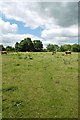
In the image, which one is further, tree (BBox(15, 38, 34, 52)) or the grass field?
tree (BBox(15, 38, 34, 52))

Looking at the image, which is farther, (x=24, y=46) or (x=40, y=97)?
(x=24, y=46)

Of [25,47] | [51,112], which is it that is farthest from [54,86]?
[25,47]

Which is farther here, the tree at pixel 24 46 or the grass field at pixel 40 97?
the tree at pixel 24 46

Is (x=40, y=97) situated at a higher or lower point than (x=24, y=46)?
lower

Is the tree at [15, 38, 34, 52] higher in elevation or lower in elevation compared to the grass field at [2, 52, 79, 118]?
higher

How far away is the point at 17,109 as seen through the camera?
8414 mm

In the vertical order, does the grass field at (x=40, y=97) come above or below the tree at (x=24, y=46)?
below

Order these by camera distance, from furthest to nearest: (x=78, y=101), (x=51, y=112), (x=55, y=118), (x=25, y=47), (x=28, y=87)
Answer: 1. (x=25, y=47)
2. (x=28, y=87)
3. (x=78, y=101)
4. (x=51, y=112)
5. (x=55, y=118)

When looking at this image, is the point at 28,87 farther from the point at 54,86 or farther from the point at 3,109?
the point at 3,109

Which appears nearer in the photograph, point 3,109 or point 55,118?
point 55,118

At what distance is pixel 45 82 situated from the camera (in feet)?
41.1

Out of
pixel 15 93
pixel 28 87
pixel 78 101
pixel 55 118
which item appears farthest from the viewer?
pixel 28 87

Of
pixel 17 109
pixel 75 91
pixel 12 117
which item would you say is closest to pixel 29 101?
pixel 17 109

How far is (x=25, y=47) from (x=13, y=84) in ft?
316
